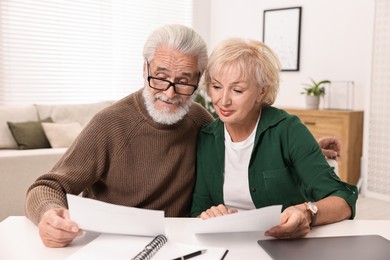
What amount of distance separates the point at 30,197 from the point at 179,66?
2.02ft

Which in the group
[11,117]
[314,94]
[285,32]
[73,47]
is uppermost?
[285,32]

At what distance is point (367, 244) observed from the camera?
1.07 m

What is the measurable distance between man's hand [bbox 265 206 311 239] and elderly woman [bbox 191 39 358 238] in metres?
0.24

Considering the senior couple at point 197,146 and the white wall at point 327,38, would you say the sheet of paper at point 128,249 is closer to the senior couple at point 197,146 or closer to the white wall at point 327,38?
the senior couple at point 197,146

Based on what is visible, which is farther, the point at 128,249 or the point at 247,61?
the point at 247,61

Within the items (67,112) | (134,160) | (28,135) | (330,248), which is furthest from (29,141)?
(330,248)

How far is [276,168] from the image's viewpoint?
4.90ft

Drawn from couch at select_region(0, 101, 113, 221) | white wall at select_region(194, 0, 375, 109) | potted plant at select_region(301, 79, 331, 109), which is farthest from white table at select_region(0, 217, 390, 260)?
potted plant at select_region(301, 79, 331, 109)

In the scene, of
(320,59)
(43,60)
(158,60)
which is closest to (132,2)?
(43,60)

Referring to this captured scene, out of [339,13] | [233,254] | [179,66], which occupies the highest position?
[339,13]

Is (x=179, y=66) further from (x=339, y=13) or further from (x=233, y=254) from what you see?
(x=339, y=13)

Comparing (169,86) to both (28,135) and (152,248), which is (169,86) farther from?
(28,135)

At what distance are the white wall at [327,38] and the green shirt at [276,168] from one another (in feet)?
11.4

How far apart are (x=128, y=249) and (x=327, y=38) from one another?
4.76m
